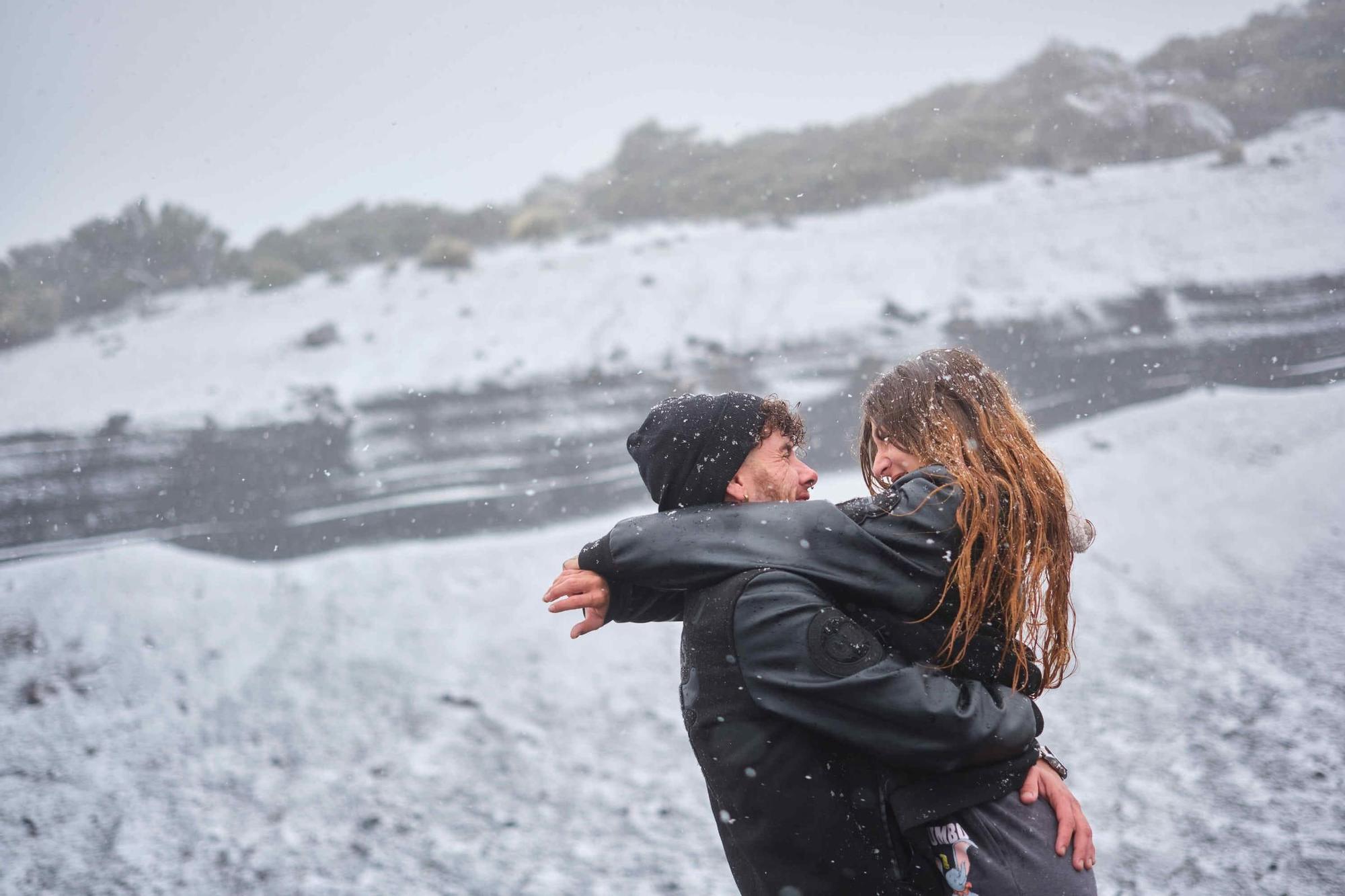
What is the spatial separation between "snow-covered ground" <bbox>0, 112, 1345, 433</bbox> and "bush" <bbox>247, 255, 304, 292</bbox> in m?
0.10

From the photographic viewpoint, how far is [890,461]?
1495 mm

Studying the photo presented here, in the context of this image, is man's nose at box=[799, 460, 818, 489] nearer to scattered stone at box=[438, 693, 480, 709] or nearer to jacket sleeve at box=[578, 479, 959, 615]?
jacket sleeve at box=[578, 479, 959, 615]

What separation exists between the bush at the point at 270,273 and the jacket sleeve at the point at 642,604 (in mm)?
5419

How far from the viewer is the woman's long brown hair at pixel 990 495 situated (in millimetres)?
1256

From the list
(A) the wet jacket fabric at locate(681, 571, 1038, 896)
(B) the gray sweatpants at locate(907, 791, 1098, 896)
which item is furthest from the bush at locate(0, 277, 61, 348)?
(B) the gray sweatpants at locate(907, 791, 1098, 896)

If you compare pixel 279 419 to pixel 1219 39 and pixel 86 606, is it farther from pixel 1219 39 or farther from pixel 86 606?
pixel 1219 39

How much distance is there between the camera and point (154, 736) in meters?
3.32

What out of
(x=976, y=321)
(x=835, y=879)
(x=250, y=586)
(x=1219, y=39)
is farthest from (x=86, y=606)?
(x=1219, y=39)

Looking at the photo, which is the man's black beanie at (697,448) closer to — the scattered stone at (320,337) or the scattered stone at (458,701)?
the scattered stone at (458,701)

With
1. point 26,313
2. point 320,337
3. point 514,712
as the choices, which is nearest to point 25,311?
point 26,313

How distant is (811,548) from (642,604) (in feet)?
1.29

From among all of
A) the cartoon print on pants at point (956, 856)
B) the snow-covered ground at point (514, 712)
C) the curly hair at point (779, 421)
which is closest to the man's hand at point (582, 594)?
the curly hair at point (779, 421)

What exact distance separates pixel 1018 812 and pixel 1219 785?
2267mm

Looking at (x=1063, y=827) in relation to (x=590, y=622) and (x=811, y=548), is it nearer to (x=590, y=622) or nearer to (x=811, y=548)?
(x=811, y=548)
